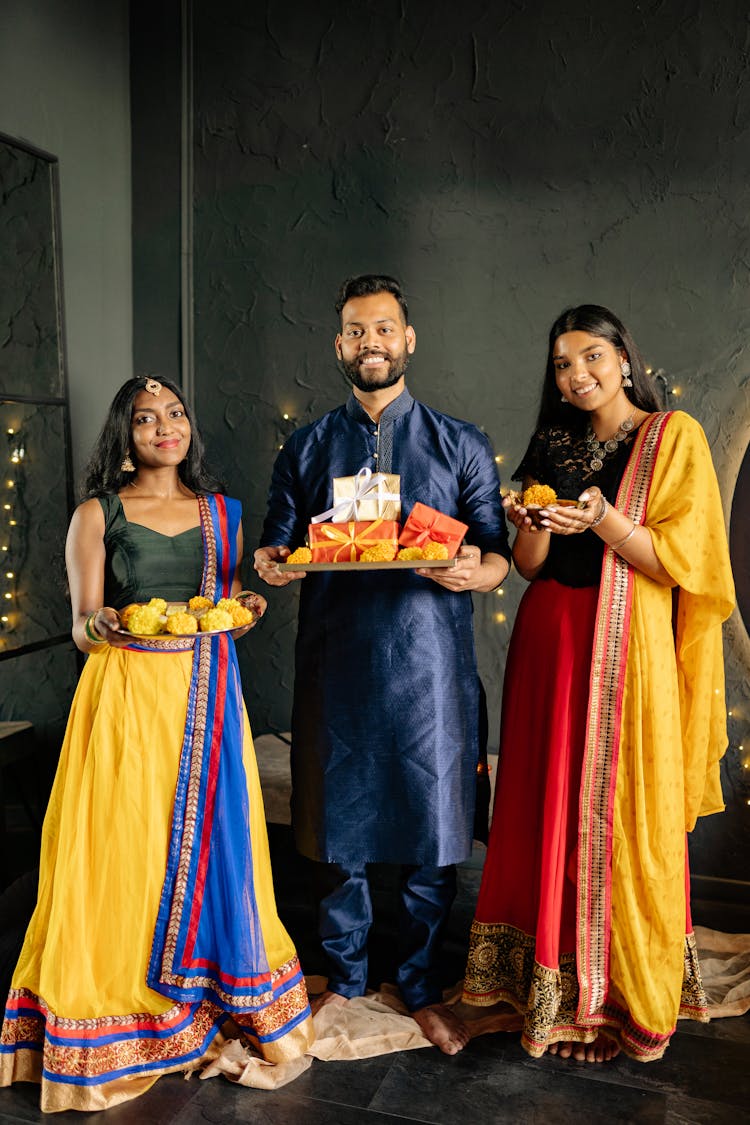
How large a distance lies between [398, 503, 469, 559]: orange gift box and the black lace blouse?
29 centimetres

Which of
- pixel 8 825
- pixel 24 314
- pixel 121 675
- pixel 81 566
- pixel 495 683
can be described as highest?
pixel 24 314

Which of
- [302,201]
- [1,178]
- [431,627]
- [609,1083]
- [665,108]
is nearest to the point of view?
[609,1083]

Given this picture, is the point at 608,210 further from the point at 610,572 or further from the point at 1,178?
the point at 1,178

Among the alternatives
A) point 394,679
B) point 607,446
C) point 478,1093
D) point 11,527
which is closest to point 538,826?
point 394,679

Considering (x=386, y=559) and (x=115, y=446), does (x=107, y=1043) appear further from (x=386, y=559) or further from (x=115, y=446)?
(x=115, y=446)

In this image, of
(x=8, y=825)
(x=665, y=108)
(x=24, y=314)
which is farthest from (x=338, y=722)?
(x=665, y=108)

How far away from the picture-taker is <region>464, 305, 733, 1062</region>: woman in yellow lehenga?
86.2 inches

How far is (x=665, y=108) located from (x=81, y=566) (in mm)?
2332

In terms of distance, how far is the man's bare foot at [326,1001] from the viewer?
243 cm

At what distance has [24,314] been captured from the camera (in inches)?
115

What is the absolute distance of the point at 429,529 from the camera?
2.20m

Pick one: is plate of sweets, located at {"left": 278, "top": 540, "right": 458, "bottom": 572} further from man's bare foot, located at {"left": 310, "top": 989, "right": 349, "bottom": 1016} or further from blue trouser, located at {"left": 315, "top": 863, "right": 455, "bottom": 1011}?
man's bare foot, located at {"left": 310, "top": 989, "right": 349, "bottom": 1016}

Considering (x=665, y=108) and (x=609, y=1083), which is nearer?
(x=609, y=1083)

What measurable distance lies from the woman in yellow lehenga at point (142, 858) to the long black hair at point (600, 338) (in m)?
0.91
